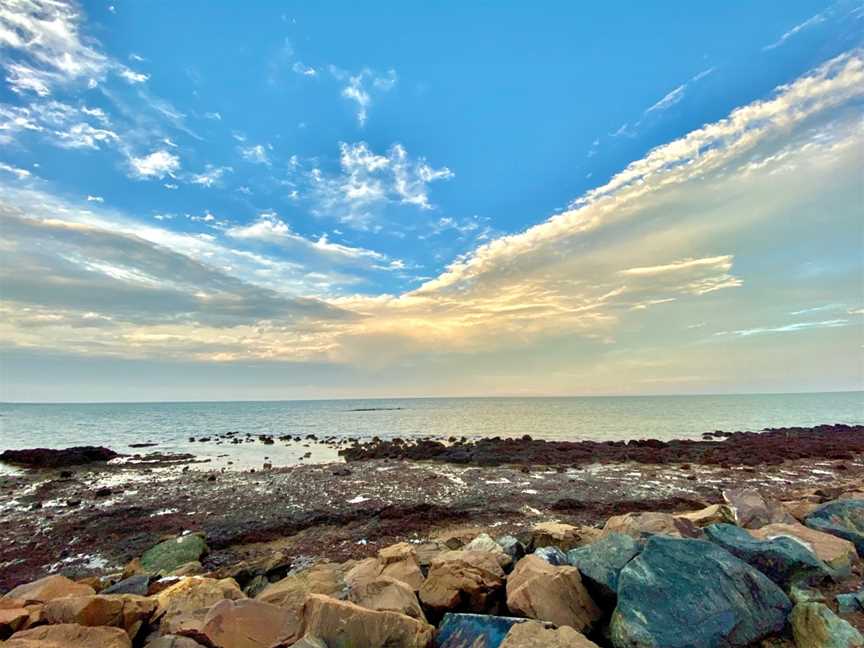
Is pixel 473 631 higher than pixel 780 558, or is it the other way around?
pixel 780 558

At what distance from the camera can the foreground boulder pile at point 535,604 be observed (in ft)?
18.5

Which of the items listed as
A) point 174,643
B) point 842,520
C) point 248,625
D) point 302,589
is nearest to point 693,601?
point 842,520

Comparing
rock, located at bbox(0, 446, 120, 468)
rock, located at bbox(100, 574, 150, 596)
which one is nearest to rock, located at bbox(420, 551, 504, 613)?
rock, located at bbox(100, 574, 150, 596)

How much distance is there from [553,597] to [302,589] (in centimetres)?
416

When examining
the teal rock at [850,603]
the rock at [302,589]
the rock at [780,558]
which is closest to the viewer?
the teal rock at [850,603]

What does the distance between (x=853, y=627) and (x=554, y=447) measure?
3063 cm

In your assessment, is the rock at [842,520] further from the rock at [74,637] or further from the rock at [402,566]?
the rock at [74,637]

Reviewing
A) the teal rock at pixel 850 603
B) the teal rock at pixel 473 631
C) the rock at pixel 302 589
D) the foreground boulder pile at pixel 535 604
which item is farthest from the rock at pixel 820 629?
the rock at pixel 302 589

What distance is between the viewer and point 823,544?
743 centimetres

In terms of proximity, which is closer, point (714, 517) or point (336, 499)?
point (714, 517)

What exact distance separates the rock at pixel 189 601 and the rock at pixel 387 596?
2.00 metres

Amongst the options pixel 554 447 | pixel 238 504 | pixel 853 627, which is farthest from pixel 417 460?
pixel 853 627

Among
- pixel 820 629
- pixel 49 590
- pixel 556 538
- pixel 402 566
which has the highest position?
pixel 820 629

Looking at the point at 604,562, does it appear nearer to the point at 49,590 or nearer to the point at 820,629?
the point at 820,629
